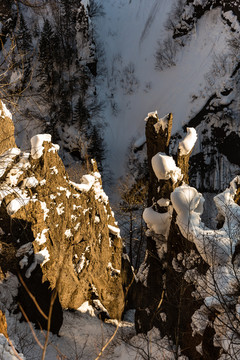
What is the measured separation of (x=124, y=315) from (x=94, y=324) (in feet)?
6.25

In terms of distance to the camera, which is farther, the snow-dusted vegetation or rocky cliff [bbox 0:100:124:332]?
rocky cliff [bbox 0:100:124:332]

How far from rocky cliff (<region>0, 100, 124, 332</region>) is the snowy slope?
39.2ft

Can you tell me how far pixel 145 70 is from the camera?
24.2 metres

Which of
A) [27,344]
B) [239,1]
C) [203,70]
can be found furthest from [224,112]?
[27,344]

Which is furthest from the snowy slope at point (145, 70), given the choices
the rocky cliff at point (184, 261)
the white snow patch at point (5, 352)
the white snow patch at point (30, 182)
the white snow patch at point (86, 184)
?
the white snow patch at point (5, 352)

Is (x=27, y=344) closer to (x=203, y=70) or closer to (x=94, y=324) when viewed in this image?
(x=94, y=324)

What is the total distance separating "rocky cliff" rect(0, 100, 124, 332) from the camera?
9305mm

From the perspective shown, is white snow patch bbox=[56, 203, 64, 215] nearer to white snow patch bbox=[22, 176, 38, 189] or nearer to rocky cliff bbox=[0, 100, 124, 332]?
rocky cliff bbox=[0, 100, 124, 332]

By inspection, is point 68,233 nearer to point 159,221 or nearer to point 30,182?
point 30,182

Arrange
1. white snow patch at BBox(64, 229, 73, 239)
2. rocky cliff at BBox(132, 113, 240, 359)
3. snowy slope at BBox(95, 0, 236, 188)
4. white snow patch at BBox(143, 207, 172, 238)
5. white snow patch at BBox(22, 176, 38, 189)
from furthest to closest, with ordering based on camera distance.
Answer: snowy slope at BBox(95, 0, 236, 188) < white snow patch at BBox(64, 229, 73, 239) < white snow patch at BBox(22, 176, 38, 189) < white snow patch at BBox(143, 207, 172, 238) < rocky cliff at BBox(132, 113, 240, 359)

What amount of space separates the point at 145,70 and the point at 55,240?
18.3 metres

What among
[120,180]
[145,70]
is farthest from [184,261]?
[145,70]

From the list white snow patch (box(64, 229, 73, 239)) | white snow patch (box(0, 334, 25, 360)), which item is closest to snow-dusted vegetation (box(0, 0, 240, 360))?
white snow patch (box(0, 334, 25, 360))

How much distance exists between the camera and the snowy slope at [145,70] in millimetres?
21641
